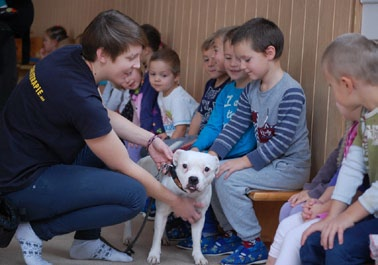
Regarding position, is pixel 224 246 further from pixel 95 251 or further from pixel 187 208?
pixel 95 251

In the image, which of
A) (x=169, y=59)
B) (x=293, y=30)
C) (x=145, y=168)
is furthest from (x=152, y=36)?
(x=145, y=168)

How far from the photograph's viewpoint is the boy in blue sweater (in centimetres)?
270

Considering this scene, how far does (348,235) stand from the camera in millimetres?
1813

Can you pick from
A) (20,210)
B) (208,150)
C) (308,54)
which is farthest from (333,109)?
(20,210)

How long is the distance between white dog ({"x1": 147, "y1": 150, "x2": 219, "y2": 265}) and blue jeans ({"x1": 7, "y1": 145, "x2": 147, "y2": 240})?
0.78 ft

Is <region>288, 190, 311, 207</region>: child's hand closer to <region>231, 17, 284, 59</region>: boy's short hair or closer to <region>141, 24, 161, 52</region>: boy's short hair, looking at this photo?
<region>231, 17, 284, 59</region>: boy's short hair

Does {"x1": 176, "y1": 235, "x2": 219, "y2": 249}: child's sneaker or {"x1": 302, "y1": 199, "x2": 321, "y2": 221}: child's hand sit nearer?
{"x1": 302, "y1": 199, "x2": 321, "y2": 221}: child's hand

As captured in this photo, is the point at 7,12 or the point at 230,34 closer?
the point at 230,34

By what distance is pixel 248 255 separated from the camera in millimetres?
2684

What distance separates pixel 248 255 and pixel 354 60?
1089 mm

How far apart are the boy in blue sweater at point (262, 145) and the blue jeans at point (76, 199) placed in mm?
486

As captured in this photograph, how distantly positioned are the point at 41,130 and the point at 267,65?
1000mm

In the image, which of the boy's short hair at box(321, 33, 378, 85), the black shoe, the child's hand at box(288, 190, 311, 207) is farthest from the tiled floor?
the black shoe

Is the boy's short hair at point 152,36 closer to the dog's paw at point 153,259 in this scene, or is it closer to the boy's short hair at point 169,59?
the boy's short hair at point 169,59
